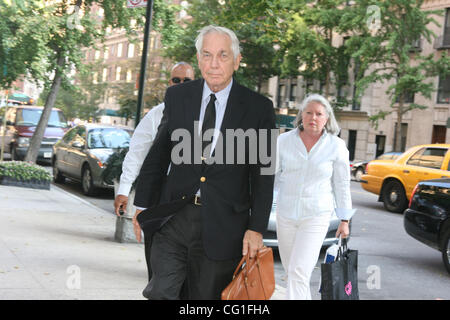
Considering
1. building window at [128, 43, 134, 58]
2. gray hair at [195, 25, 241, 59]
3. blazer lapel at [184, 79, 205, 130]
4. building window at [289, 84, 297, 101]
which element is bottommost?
blazer lapel at [184, 79, 205, 130]

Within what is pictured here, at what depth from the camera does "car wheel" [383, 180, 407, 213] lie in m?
14.9

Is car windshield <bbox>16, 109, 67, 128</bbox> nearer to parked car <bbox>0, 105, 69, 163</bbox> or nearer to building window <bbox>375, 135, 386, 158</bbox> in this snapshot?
parked car <bbox>0, 105, 69, 163</bbox>

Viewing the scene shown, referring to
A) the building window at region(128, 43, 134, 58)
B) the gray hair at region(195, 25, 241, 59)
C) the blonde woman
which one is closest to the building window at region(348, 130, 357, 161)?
the blonde woman

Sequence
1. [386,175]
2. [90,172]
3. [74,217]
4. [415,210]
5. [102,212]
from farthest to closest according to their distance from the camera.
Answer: [386,175]
[90,172]
[102,212]
[74,217]
[415,210]

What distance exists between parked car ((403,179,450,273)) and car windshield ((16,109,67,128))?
15.2 meters

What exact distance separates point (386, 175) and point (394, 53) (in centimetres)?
1973

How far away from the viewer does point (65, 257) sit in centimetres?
665

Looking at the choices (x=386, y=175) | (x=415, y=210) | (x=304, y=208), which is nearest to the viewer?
(x=304, y=208)

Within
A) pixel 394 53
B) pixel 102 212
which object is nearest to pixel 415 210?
pixel 102 212

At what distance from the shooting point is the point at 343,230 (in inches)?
195

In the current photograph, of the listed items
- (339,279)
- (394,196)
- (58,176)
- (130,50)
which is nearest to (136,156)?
(339,279)

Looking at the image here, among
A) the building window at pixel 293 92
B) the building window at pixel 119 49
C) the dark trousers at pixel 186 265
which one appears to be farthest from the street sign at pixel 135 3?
the building window at pixel 119 49

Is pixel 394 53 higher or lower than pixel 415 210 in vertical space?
higher
